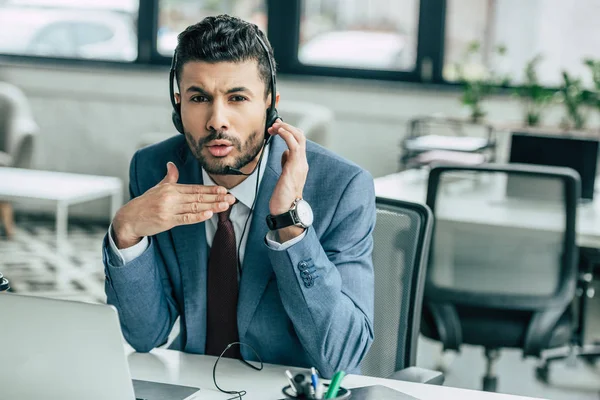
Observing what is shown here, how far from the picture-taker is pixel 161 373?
5.03 feet

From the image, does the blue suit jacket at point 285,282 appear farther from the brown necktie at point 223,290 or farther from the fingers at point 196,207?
the fingers at point 196,207

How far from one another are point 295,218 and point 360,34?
452 centimetres

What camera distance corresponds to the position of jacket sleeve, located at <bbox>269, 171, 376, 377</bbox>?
1.56 metres

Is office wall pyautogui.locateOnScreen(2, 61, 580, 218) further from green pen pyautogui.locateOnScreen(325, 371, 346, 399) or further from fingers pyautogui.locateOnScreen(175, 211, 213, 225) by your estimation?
green pen pyautogui.locateOnScreen(325, 371, 346, 399)

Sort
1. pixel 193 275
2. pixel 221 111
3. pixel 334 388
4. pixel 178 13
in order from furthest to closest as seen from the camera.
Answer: pixel 178 13, pixel 193 275, pixel 221 111, pixel 334 388

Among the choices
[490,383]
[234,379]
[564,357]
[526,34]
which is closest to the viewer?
[234,379]

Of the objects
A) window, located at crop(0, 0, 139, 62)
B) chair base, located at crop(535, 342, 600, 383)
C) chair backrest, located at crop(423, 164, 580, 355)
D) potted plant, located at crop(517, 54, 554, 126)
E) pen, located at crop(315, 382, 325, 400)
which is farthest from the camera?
window, located at crop(0, 0, 139, 62)

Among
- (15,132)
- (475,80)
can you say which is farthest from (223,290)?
(15,132)

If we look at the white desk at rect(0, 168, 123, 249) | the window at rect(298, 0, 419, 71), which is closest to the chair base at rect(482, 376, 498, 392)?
the white desk at rect(0, 168, 123, 249)

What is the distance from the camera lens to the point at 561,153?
3.36 meters

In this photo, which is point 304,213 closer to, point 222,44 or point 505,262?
point 222,44

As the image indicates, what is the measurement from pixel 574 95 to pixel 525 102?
1.41ft

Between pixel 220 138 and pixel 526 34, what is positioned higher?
pixel 526 34

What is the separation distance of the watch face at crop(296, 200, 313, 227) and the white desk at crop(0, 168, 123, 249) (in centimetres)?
292
